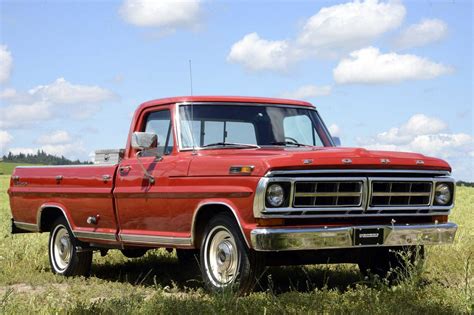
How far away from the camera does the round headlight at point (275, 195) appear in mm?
6871

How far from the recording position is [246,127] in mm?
8469

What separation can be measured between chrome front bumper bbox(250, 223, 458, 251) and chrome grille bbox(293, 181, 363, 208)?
0.24 metres

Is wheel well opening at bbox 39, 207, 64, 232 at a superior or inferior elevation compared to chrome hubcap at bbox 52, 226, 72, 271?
superior

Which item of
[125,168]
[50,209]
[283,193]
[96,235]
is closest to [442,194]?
[283,193]

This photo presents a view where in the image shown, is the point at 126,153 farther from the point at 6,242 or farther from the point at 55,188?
the point at 6,242

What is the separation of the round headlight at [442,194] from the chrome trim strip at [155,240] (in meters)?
2.51

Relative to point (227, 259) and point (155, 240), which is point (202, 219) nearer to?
point (227, 259)

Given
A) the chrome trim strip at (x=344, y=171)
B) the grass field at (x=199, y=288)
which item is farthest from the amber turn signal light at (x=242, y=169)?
the grass field at (x=199, y=288)

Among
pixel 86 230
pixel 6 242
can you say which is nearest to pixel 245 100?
pixel 86 230

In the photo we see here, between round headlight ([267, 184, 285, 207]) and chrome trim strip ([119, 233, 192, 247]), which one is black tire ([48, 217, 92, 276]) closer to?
chrome trim strip ([119, 233, 192, 247])

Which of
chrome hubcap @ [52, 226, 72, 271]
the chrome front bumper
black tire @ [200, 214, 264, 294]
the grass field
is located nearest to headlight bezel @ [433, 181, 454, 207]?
the chrome front bumper

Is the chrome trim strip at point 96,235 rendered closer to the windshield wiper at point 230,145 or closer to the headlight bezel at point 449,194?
the windshield wiper at point 230,145

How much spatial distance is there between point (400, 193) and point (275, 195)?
1.45m

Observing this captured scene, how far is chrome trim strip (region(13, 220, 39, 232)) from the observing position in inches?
414
